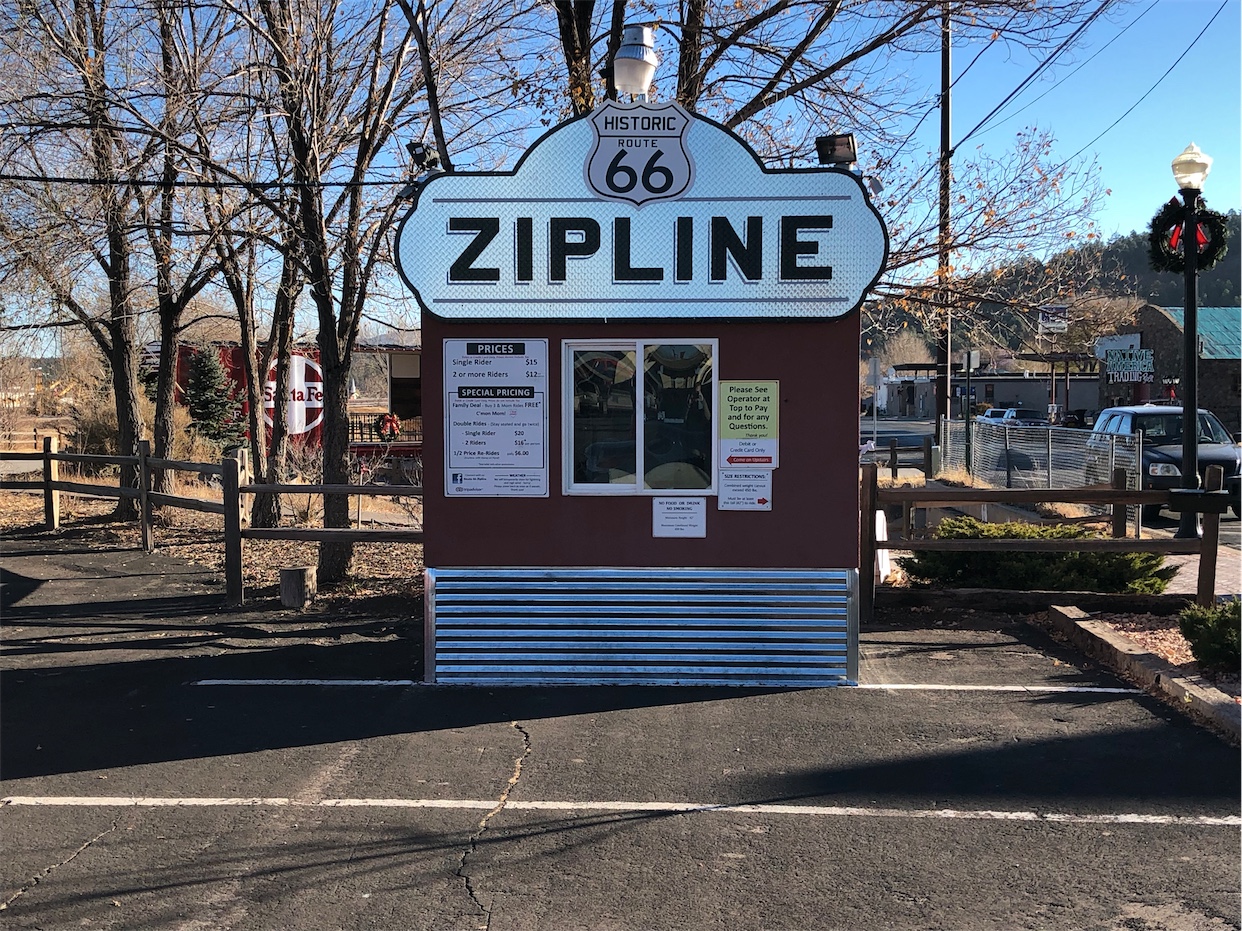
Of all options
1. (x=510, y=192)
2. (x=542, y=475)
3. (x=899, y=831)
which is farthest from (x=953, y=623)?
(x=510, y=192)

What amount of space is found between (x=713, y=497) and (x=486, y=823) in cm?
301

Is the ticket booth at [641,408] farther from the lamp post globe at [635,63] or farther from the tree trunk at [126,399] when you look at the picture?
the tree trunk at [126,399]

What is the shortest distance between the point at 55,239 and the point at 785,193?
909 centimetres

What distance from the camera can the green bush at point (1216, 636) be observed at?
6191 millimetres

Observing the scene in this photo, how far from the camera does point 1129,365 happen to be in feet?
144

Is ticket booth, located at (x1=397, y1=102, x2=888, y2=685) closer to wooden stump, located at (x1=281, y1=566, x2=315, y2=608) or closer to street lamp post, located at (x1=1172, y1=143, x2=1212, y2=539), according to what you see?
wooden stump, located at (x1=281, y1=566, x2=315, y2=608)

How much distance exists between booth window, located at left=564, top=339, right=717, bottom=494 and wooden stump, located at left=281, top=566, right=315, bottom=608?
11.3ft

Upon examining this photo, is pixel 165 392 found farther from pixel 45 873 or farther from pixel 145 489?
pixel 45 873

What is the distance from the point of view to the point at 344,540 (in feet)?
29.5

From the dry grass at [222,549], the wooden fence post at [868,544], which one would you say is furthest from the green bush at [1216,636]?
the dry grass at [222,549]

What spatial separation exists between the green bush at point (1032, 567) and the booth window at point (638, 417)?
3183mm

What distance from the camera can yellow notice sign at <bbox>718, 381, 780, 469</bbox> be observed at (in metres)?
6.93

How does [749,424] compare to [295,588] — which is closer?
[749,424]

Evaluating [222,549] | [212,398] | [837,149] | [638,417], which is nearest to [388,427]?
[212,398]
